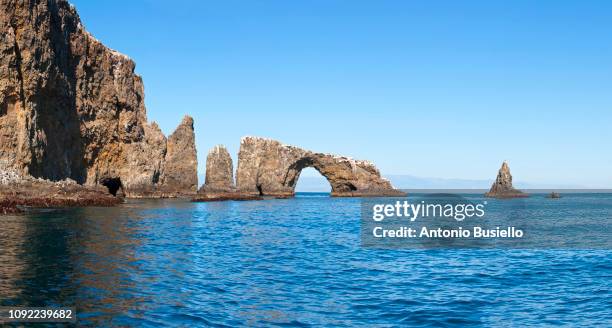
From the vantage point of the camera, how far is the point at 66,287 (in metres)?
16.0

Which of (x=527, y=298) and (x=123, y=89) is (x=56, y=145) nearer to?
(x=123, y=89)

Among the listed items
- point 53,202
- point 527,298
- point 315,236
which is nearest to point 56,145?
point 53,202

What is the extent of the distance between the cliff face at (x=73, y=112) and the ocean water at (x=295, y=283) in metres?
36.6

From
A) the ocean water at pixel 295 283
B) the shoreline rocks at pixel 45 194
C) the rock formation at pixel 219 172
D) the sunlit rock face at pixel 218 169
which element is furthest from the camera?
the sunlit rock face at pixel 218 169

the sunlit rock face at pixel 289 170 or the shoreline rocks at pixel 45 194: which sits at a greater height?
the sunlit rock face at pixel 289 170

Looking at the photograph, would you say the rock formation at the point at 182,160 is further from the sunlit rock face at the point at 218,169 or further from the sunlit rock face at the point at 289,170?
the sunlit rock face at the point at 289,170

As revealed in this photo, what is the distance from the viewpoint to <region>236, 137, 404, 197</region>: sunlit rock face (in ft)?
412

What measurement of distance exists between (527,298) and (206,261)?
12392 mm

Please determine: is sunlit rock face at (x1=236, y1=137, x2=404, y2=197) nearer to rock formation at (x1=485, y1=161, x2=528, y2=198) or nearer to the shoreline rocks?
rock formation at (x1=485, y1=161, x2=528, y2=198)

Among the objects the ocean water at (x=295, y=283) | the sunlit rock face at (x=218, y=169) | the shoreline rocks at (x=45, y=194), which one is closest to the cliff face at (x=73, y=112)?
the shoreline rocks at (x=45, y=194)

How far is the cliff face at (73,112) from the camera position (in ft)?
200

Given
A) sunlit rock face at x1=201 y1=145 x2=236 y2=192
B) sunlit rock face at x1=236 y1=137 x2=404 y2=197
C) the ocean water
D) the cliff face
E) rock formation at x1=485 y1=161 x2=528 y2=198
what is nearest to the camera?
the ocean water

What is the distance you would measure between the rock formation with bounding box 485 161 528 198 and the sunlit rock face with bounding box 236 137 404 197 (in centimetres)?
2434

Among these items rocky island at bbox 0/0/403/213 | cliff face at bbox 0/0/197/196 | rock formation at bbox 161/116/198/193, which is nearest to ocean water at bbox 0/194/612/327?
rocky island at bbox 0/0/403/213
